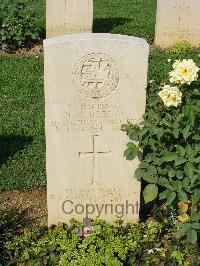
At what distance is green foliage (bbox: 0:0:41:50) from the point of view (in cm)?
912

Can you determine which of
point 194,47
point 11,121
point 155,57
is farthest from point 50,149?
point 194,47

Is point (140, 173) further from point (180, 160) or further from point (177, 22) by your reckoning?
point (177, 22)

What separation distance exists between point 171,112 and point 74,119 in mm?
762

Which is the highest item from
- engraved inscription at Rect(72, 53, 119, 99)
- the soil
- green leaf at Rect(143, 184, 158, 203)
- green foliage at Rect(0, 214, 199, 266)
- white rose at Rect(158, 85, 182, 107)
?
engraved inscription at Rect(72, 53, 119, 99)

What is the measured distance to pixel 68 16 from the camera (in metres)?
9.28

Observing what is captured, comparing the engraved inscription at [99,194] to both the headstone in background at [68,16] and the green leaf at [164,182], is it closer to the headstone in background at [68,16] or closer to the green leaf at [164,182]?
the green leaf at [164,182]

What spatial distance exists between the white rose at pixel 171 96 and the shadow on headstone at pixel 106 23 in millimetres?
6805

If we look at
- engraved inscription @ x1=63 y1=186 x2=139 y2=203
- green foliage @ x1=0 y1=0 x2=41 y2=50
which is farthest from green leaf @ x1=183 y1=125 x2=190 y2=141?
green foliage @ x1=0 y1=0 x2=41 y2=50

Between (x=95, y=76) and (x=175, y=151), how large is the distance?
891 mm

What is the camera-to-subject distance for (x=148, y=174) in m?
4.18

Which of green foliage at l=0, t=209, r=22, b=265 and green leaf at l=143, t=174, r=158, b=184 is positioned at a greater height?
green leaf at l=143, t=174, r=158, b=184

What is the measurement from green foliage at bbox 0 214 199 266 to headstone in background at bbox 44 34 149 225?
0.21m

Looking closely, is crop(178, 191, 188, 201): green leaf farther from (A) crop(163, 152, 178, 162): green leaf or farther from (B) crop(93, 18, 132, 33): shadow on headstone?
(B) crop(93, 18, 132, 33): shadow on headstone

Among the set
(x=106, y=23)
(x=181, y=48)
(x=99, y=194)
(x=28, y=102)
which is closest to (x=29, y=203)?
(x=99, y=194)
